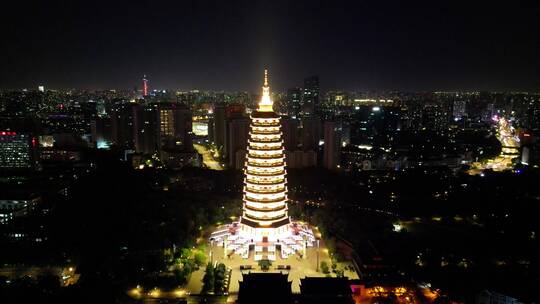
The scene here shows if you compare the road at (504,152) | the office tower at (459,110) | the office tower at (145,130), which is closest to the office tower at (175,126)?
the office tower at (145,130)

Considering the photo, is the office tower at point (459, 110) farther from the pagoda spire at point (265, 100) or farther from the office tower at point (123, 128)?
the pagoda spire at point (265, 100)

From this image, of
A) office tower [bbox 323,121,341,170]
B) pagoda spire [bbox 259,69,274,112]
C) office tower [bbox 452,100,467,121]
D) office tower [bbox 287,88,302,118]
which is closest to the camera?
pagoda spire [bbox 259,69,274,112]

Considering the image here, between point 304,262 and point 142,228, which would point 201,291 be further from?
point 142,228

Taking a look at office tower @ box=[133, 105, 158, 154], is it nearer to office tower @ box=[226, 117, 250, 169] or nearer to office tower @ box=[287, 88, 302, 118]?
office tower @ box=[226, 117, 250, 169]

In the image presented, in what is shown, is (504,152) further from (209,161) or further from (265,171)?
(265,171)

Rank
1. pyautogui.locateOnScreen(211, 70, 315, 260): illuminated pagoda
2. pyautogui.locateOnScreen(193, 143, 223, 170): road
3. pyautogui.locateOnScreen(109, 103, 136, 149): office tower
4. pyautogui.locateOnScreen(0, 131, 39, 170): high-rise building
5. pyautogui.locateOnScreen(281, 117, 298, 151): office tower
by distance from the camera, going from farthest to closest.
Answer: pyautogui.locateOnScreen(109, 103, 136, 149): office tower → pyautogui.locateOnScreen(193, 143, 223, 170): road → pyautogui.locateOnScreen(281, 117, 298, 151): office tower → pyautogui.locateOnScreen(0, 131, 39, 170): high-rise building → pyautogui.locateOnScreen(211, 70, 315, 260): illuminated pagoda

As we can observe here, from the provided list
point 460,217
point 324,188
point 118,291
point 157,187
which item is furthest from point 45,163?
point 460,217

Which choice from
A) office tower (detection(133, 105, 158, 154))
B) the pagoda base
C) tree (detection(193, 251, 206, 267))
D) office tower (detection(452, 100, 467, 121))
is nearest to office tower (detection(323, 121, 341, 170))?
the pagoda base
